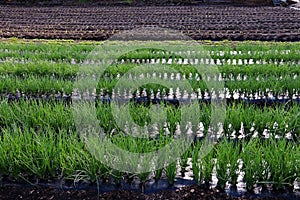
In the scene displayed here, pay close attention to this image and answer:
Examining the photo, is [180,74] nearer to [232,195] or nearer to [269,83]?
[269,83]

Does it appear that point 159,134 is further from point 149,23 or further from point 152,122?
point 149,23

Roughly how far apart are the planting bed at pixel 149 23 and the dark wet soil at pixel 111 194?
6751 millimetres

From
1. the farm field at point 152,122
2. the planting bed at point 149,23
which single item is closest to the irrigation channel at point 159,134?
the farm field at point 152,122

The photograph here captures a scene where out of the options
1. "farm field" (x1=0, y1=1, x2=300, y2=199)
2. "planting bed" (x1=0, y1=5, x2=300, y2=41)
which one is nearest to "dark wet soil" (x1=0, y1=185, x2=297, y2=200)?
"farm field" (x1=0, y1=1, x2=300, y2=199)

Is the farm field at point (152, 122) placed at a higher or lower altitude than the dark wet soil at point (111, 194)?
higher

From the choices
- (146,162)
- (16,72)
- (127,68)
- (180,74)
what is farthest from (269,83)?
(16,72)

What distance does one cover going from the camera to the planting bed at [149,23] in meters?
9.18

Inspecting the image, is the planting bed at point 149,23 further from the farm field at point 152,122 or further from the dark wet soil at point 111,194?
the dark wet soil at point 111,194

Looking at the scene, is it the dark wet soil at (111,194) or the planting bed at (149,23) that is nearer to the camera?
the dark wet soil at (111,194)

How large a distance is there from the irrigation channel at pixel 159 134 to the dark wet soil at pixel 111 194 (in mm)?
55

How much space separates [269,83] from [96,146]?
2.50 m

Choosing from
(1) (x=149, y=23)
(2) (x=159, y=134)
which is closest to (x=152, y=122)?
(2) (x=159, y=134)

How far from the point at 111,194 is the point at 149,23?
948cm

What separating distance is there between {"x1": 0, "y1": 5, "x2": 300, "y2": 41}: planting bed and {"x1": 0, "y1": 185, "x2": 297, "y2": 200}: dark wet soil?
6751mm
